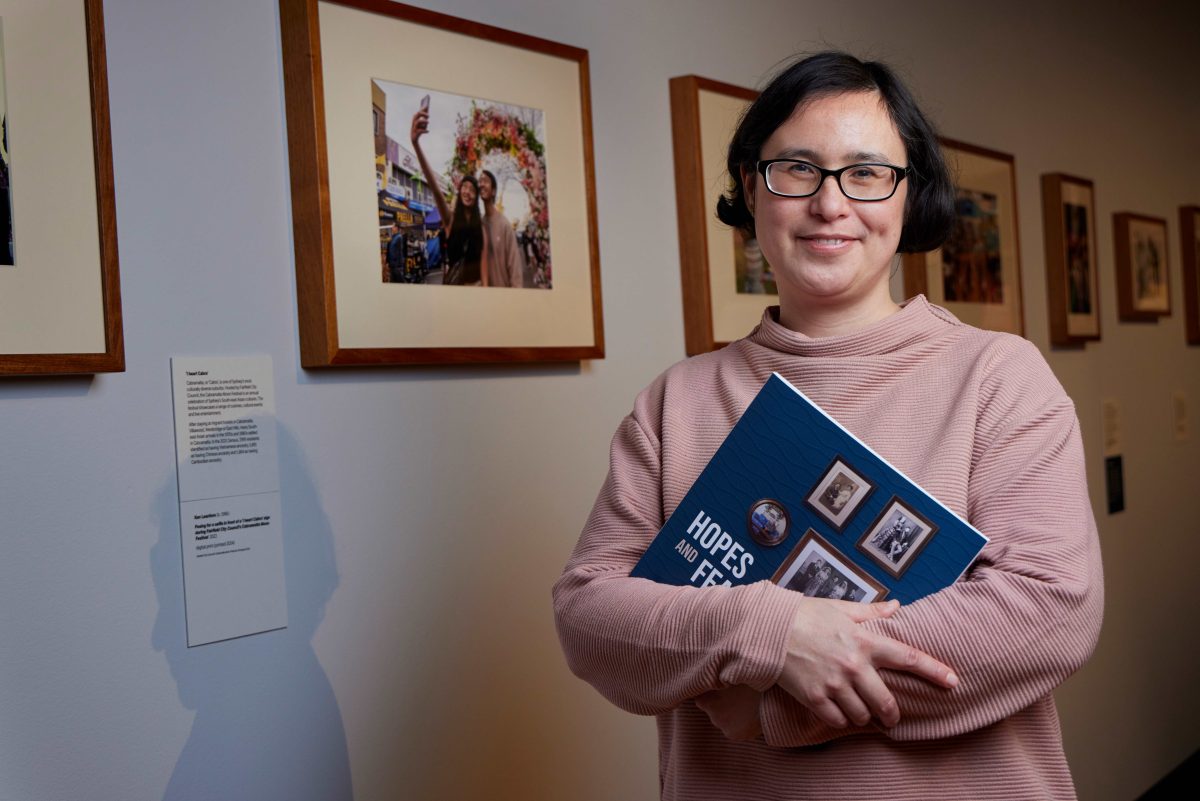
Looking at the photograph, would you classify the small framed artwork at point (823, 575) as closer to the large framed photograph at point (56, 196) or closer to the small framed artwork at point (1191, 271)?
the large framed photograph at point (56, 196)

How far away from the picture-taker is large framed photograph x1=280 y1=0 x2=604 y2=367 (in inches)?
73.4

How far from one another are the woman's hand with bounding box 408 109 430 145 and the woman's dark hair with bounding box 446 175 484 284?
116 millimetres

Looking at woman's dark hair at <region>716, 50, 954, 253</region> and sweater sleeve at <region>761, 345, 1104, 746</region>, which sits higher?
woman's dark hair at <region>716, 50, 954, 253</region>

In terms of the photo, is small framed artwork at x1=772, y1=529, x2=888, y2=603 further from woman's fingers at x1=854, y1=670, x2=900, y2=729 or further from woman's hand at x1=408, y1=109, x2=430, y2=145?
woman's hand at x1=408, y1=109, x2=430, y2=145

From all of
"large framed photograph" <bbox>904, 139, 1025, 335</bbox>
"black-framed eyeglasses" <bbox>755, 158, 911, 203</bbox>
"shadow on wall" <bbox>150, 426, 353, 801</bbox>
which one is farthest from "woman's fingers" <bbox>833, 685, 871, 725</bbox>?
"large framed photograph" <bbox>904, 139, 1025, 335</bbox>

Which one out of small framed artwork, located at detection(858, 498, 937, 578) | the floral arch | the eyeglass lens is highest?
the floral arch

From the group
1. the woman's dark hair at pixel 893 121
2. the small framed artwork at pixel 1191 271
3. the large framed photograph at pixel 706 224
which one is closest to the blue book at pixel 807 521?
the woman's dark hair at pixel 893 121

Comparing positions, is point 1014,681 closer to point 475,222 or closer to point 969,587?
point 969,587

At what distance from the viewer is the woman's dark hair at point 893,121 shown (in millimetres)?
1469

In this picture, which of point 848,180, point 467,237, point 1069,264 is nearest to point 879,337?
point 848,180

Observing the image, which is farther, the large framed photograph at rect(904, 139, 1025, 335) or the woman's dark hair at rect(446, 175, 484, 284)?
the large framed photograph at rect(904, 139, 1025, 335)

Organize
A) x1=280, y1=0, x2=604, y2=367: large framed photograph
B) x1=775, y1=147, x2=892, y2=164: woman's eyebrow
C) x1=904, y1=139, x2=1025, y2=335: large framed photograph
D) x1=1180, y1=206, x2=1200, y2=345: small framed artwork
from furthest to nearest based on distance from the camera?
x1=1180, y1=206, x2=1200, y2=345: small framed artwork, x1=904, y1=139, x2=1025, y2=335: large framed photograph, x1=280, y1=0, x2=604, y2=367: large framed photograph, x1=775, y1=147, x2=892, y2=164: woman's eyebrow

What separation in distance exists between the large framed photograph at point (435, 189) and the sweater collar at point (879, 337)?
2.46ft

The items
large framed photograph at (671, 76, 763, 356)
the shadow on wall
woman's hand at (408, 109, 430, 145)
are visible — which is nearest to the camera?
the shadow on wall
